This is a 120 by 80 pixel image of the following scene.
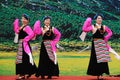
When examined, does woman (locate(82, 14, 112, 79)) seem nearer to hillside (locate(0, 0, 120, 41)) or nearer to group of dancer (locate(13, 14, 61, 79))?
group of dancer (locate(13, 14, 61, 79))

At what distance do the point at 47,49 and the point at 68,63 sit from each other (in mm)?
1751

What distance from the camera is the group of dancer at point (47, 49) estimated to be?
8.98 m

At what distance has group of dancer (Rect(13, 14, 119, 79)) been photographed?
8.98 meters

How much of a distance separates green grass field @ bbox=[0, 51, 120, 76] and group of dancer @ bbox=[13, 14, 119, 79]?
1444 millimetres

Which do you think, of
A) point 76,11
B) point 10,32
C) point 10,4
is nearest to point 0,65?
point 10,32

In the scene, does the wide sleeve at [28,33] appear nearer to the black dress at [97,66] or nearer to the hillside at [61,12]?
the black dress at [97,66]

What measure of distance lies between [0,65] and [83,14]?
7.78ft

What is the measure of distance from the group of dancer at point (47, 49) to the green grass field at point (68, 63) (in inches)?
56.9

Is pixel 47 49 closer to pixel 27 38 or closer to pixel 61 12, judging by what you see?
pixel 27 38

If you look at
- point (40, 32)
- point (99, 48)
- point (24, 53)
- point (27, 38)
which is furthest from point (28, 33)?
point (99, 48)

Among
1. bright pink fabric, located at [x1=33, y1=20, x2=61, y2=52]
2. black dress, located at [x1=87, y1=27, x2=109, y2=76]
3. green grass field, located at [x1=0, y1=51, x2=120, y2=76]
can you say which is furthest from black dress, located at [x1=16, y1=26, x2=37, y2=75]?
green grass field, located at [x1=0, y1=51, x2=120, y2=76]

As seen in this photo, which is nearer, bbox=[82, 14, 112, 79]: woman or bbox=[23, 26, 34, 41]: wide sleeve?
bbox=[23, 26, 34, 41]: wide sleeve

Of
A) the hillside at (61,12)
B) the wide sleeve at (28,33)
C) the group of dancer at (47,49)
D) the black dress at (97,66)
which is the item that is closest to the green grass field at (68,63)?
the hillside at (61,12)

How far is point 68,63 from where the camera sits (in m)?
10.9
